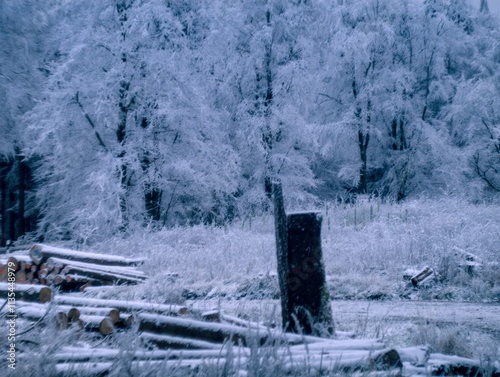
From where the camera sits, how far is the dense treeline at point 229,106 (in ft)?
47.1

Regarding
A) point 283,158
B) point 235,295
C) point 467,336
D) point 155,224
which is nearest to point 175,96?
point 155,224

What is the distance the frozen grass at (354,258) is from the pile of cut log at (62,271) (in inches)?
33.9

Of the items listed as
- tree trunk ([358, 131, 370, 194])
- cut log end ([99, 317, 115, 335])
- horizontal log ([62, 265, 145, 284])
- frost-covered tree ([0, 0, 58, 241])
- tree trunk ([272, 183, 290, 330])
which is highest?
frost-covered tree ([0, 0, 58, 241])

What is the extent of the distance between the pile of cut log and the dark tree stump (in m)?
4.66

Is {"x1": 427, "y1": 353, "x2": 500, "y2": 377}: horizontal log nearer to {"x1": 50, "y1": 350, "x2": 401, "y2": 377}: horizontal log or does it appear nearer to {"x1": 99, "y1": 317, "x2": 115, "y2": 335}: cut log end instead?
{"x1": 50, "y1": 350, "x2": 401, "y2": 377}: horizontal log

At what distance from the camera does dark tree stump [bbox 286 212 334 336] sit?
363 centimetres

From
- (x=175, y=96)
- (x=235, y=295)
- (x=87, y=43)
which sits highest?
(x=87, y=43)

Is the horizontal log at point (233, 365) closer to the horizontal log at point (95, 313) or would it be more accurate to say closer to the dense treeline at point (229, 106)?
the horizontal log at point (95, 313)

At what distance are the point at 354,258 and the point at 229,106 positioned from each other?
12151 mm

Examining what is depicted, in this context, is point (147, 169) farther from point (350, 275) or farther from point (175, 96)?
point (350, 275)

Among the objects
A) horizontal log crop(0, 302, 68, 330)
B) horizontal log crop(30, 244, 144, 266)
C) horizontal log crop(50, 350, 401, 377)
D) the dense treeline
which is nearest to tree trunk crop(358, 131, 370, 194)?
the dense treeline

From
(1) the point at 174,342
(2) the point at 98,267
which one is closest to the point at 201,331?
(1) the point at 174,342

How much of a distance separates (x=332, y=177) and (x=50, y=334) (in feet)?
70.4

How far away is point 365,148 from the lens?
Result: 2083 cm
